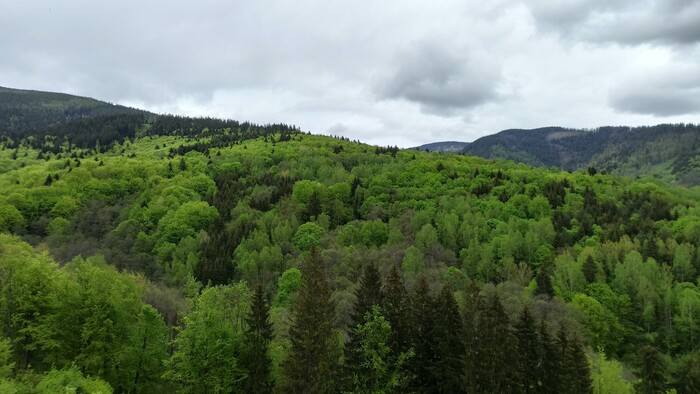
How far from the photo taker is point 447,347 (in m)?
49.4

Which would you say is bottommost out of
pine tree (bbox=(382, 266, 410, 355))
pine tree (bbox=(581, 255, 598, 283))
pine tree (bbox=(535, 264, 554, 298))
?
pine tree (bbox=(535, 264, 554, 298))

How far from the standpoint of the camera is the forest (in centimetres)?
4400

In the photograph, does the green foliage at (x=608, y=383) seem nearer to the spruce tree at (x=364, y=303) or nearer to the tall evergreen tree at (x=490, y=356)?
the tall evergreen tree at (x=490, y=356)

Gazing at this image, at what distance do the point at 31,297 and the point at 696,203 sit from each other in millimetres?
177493

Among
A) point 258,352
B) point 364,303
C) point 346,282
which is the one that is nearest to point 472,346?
point 364,303

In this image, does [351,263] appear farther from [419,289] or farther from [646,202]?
[646,202]

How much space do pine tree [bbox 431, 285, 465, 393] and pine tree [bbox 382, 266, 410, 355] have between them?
11.3 feet

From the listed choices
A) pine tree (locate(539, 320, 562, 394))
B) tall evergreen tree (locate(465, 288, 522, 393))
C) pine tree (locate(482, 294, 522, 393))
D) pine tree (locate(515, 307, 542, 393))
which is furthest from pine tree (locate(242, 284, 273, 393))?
pine tree (locate(539, 320, 562, 394))

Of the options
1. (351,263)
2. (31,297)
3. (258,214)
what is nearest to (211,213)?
(258,214)

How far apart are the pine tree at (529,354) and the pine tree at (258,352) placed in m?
28.2

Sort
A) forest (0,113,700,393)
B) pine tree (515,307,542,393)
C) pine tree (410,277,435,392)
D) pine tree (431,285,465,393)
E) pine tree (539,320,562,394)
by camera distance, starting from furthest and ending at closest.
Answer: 1. pine tree (515,307,542,393)
2. pine tree (410,277,435,392)
3. pine tree (539,320,562,394)
4. pine tree (431,285,465,393)
5. forest (0,113,700,393)

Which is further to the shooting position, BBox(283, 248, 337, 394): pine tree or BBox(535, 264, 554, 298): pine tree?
BBox(535, 264, 554, 298): pine tree

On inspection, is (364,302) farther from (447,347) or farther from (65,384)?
(65,384)

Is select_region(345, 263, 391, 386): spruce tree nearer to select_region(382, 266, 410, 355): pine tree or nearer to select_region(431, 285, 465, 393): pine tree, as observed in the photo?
select_region(382, 266, 410, 355): pine tree
